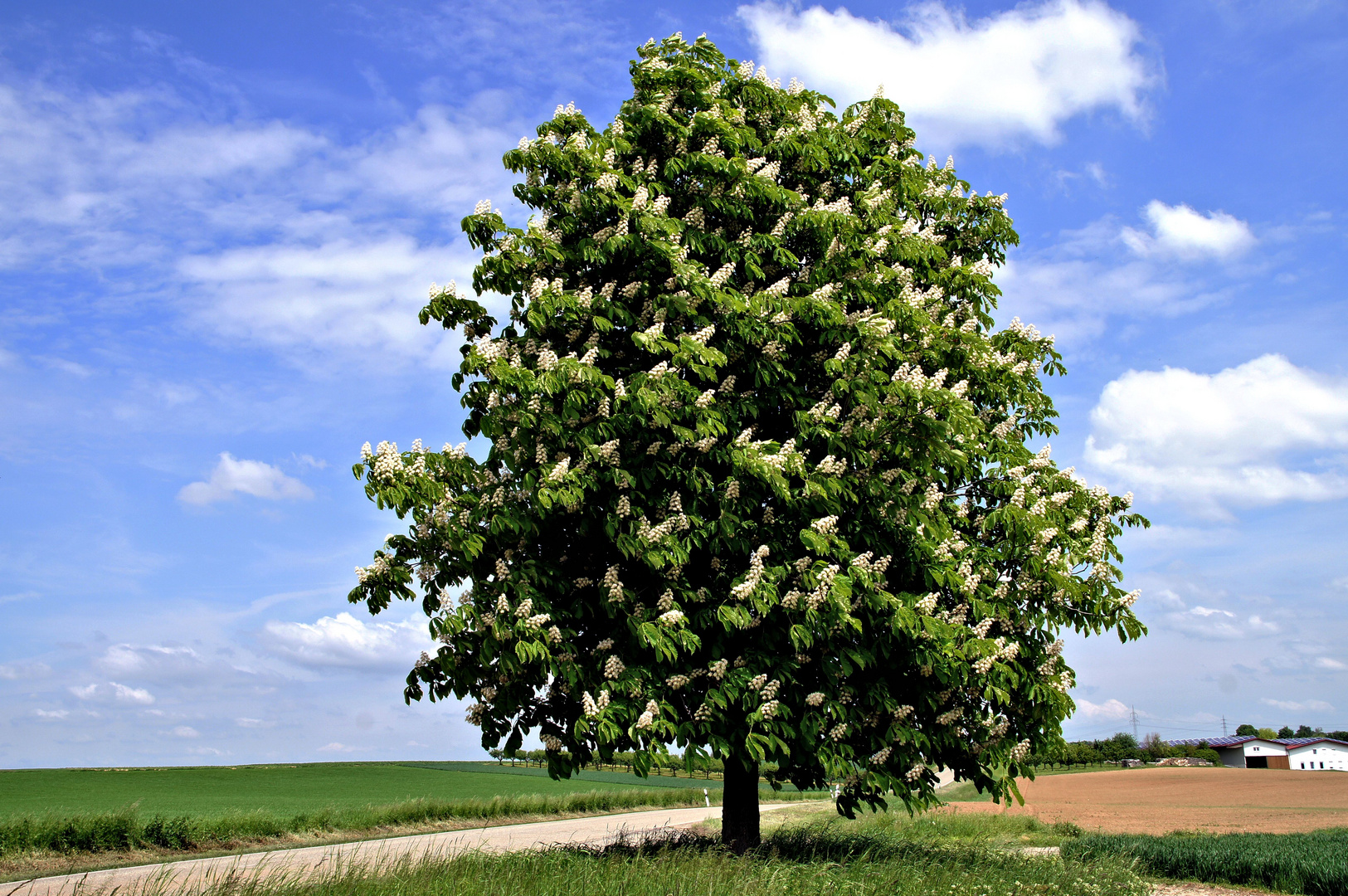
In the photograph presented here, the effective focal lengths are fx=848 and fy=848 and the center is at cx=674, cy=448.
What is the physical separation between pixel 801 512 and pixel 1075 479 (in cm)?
499

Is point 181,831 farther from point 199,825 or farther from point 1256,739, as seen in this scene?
point 1256,739

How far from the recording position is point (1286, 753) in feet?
242

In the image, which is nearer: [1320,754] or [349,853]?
[349,853]

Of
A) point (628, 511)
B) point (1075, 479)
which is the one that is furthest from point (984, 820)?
point (628, 511)

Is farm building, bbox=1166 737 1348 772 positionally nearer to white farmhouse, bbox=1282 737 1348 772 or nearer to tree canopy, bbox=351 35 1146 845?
white farmhouse, bbox=1282 737 1348 772

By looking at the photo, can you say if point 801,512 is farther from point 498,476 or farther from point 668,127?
point 668,127

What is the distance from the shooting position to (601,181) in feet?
37.0

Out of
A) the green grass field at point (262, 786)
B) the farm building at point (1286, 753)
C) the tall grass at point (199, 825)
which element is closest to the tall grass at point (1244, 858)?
the tall grass at point (199, 825)

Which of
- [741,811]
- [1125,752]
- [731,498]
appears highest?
[731,498]

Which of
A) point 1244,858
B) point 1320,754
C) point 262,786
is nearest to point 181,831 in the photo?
point 1244,858

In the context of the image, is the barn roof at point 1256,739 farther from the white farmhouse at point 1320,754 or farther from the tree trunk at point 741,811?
the tree trunk at point 741,811

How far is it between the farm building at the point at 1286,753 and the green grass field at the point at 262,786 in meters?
53.1

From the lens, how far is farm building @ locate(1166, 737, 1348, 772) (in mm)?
71250

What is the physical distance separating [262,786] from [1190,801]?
4634 cm
